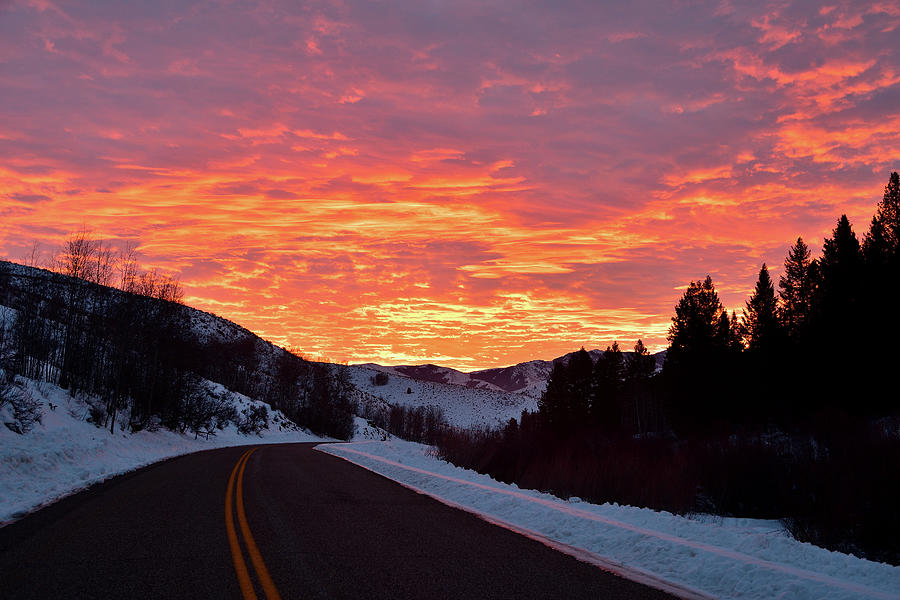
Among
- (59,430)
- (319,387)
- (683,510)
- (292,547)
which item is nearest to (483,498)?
(683,510)

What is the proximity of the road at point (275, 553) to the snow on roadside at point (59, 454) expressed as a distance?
1.06m

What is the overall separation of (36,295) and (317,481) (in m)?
36.2

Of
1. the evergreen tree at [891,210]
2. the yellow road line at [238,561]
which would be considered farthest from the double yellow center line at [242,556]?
the evergreen tree at [891,210]

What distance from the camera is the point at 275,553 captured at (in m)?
7.27

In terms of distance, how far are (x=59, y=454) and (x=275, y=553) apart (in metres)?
14.3

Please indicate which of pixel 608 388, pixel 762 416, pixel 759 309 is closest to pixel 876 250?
pixel 762 416

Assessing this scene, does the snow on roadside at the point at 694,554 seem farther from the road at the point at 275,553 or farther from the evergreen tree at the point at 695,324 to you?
the evergreen tree at the point at 695,324

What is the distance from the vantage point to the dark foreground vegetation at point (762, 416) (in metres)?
12.0

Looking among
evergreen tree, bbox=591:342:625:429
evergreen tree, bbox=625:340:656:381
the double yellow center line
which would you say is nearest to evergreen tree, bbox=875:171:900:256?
evergreen tree, bbox=591:342:625:429

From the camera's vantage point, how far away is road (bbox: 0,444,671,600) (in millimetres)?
5855

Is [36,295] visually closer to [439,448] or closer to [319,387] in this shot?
[439,448]

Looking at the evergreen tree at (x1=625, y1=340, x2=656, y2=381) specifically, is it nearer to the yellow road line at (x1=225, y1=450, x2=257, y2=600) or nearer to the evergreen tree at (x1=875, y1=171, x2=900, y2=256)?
the evergreen tree at (x1=875, y1=171, x2=900, y2=256)

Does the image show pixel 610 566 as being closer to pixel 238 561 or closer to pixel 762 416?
pixel 238 561

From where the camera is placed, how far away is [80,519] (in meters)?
9.48
